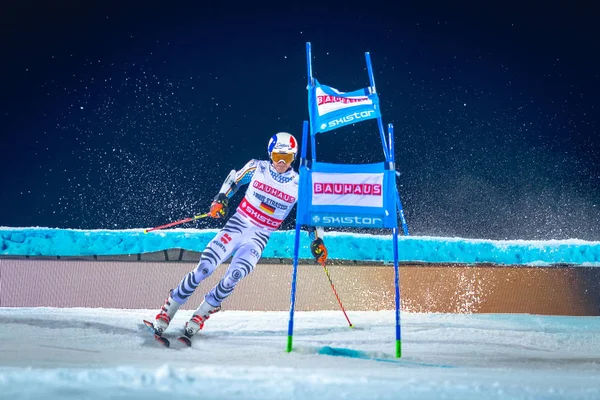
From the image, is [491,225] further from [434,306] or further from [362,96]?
[362,96]

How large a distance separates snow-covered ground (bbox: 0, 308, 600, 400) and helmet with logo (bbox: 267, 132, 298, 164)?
1.23 m

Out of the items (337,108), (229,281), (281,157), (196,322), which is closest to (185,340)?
(196,322)

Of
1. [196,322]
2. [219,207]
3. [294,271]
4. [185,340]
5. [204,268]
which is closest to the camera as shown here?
[294,271]

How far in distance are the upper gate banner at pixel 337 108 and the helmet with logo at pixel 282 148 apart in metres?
0.47

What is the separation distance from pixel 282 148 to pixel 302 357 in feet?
5.22

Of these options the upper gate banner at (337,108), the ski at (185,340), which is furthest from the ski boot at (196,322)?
the upper gate banner at (337,108)

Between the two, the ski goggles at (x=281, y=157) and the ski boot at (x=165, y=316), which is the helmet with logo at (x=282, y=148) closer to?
the ski goggles at (x=281, y=157)

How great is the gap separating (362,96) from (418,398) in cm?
245

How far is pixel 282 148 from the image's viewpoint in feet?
16.0

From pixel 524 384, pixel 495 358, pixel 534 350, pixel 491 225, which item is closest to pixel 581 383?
pixel 524 384

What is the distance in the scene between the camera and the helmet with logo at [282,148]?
16.0ft

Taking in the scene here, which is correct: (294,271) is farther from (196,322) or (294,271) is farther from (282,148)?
(282,148)

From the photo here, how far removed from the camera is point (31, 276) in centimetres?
582

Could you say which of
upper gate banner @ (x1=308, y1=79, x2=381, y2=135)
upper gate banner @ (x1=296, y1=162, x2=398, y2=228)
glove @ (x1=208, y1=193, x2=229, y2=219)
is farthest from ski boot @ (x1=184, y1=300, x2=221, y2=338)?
upper gate banner @ (x1=308, y1=79, x2=381, y2=135)
